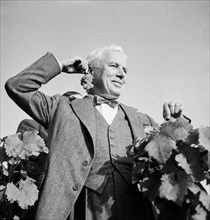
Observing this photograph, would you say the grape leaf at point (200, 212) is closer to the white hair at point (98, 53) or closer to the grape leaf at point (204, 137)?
the grape leaf at point (204, 137)

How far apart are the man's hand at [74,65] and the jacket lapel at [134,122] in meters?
0.38

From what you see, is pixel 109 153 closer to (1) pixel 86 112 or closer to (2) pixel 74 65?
(1) pixel 86 112

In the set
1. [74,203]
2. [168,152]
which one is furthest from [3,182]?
[168,152]

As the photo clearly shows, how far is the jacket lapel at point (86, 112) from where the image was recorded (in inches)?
92.9

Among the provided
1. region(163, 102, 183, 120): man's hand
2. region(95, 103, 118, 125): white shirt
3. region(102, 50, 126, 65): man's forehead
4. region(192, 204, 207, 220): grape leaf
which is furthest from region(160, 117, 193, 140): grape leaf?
region(102, 50, 126, 65): man's forehead

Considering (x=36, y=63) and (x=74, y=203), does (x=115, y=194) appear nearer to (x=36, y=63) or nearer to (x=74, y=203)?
(x=74, y=203)

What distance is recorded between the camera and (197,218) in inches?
67.5

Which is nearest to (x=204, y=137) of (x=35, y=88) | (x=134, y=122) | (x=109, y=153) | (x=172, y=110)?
(x=172, y=110)

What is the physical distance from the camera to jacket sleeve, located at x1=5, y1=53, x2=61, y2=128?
245cm

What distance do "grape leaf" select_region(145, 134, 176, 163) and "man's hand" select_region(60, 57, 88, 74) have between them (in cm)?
107

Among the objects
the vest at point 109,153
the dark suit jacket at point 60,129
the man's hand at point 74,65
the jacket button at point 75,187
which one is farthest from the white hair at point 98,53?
the jacket button at point 75,187

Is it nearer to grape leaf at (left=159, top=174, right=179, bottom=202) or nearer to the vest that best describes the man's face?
the vest

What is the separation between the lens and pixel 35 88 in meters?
2.50

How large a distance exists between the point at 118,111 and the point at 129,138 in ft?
0.90
